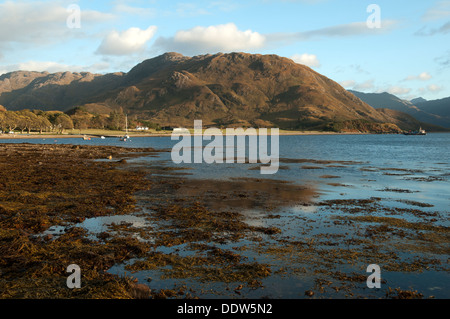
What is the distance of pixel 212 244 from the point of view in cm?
1554

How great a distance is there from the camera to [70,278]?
38.1 ft

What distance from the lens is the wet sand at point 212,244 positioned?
36.6 feet

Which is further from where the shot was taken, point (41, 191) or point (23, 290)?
point (41, 191)

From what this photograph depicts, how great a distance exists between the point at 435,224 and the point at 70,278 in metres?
19.5

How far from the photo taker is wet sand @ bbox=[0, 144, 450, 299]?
1114cm
